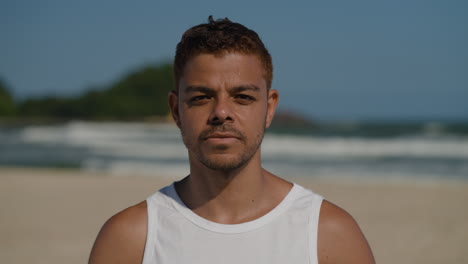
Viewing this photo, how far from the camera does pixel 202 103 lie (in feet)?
5.76

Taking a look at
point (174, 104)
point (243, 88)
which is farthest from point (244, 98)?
point (174, 104)

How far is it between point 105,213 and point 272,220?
28.6 ft

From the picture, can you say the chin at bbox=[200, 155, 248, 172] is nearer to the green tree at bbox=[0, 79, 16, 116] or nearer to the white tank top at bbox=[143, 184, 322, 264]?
the white tank top at bbox=[143, 184, 322, 264]

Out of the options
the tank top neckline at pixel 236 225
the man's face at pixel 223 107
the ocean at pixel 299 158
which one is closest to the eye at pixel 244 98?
the man's face at pixel 223 107

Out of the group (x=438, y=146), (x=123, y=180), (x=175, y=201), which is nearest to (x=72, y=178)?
(x=123, y=180)

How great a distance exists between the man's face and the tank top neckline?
186mm

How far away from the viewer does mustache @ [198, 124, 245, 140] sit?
1.70m

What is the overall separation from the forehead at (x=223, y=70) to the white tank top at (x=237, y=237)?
1.49 feet

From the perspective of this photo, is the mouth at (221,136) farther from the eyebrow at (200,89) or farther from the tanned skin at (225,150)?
the eyebrow at (200,89)

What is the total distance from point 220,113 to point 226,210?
1.22ft

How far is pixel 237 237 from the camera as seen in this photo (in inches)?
68.1

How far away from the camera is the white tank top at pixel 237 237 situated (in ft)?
5.55

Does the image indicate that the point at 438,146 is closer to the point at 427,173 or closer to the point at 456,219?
the point at 427,173

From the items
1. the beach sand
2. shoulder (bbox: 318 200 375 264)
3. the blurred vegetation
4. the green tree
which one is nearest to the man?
shoulder (bbox: 318 200 375 264)
